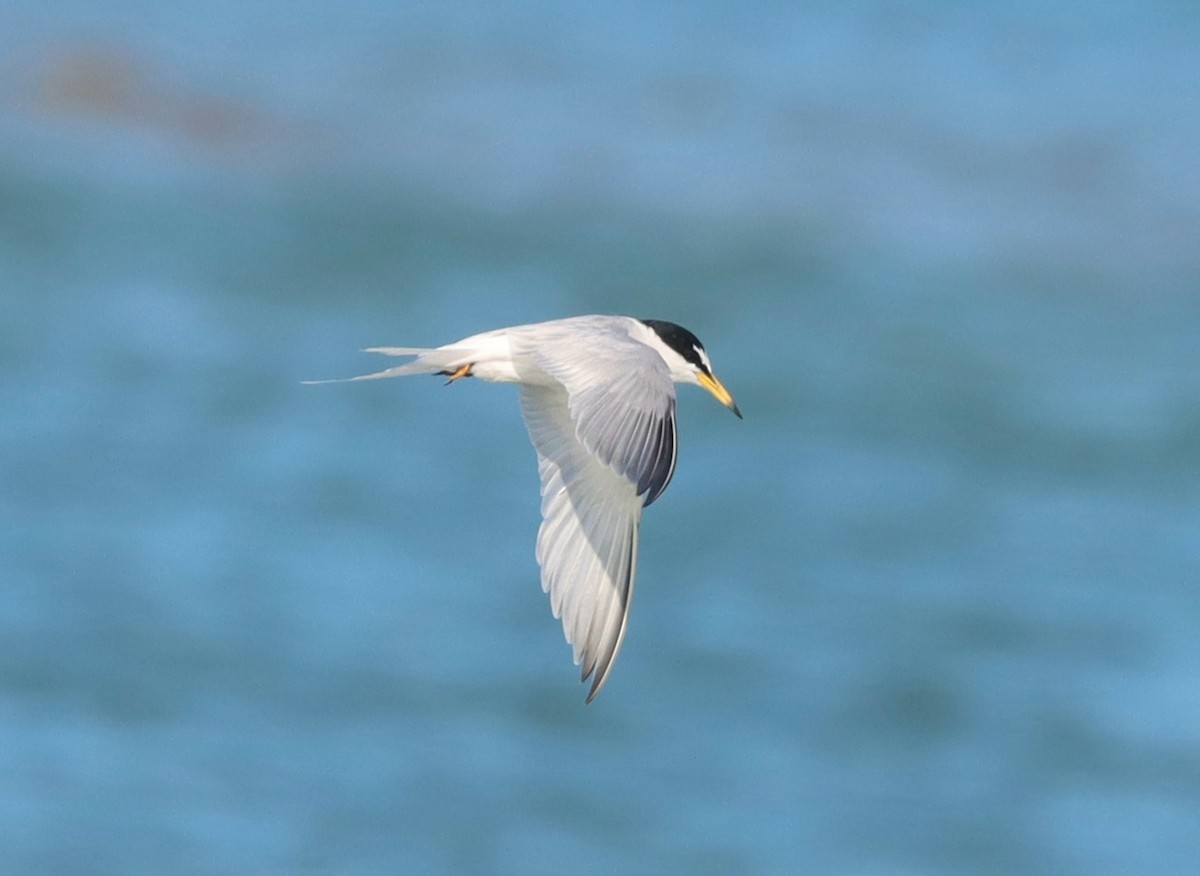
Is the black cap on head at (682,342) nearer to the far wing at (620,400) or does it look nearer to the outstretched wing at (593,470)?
the outstretched wing at (593,470)

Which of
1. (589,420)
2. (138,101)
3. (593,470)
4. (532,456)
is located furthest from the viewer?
(138,101)

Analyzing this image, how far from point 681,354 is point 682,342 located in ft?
0.16

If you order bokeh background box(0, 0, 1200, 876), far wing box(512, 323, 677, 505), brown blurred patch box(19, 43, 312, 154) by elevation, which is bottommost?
far wing box(512, 323, 677, 505)

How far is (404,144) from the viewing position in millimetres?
24578

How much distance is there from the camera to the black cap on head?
7.58 metres

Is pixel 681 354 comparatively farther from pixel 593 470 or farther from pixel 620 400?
pixel 620 400

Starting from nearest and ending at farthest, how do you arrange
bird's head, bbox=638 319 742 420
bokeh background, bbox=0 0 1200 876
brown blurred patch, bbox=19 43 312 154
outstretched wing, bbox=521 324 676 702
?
1. outstretched wing, bbox=521 324 676 702
2. bird's head, bbox=638 319 742 420
3. bokeh background, bbox=0 0 1200 876
4. brown blurred patch, bbox=19 43 312 154

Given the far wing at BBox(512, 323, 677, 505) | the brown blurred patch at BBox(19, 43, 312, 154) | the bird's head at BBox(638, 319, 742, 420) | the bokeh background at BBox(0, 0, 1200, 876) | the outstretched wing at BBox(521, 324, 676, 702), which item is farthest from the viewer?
the brown blurred patch at BBox(19, 43, 312, 154)

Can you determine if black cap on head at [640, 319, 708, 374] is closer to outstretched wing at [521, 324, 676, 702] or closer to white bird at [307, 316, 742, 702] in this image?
white bird at [307, 316, 742, 702]

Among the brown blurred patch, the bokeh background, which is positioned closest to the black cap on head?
the bokeh background

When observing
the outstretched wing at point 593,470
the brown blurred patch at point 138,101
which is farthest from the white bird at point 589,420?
the brown blurred patch at point 138,101

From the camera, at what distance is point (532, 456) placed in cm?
2098

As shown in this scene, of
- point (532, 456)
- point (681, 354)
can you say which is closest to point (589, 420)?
point (681, 354)

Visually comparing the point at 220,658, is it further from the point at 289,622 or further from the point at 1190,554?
the point at 1190,554
